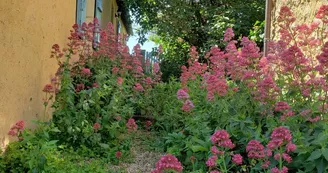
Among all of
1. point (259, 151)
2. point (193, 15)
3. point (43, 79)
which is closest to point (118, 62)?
point (43, 79)

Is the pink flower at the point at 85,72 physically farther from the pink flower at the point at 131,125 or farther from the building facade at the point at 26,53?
the pink flower at the point at 131,125

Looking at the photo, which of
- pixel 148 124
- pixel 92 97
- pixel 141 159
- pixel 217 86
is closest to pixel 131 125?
pixel 141 159

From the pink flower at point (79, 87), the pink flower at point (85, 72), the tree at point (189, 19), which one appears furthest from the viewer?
the tree at point (189, 19)

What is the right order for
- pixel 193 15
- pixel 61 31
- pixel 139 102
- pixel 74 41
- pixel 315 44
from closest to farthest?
pixel 315 44 < pixel 74 41 < pixel 61 31 < pixel 139 102 < pixel 193 15

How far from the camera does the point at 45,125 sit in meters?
3.40

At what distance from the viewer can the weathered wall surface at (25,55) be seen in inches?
113

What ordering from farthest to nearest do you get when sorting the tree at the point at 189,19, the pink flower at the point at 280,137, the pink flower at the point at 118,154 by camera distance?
the tree at the point at 189,19, the pink flower at the point at 118,154, the pink flower at the point at 280,137

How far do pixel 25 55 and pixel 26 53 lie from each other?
0.11 ft

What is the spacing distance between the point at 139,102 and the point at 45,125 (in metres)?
1.94

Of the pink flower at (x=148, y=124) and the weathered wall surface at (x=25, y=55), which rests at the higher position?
the weathered wall surface at (x=25, y=55)

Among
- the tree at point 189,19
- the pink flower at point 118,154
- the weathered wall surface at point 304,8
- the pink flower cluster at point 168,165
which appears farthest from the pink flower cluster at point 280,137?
the tree at point 189,19

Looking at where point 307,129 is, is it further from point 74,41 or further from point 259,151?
point 74,41

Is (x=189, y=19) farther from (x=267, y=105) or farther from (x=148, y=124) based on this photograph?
(x=267, y=105)

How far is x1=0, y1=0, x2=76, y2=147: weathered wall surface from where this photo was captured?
2873 mm
